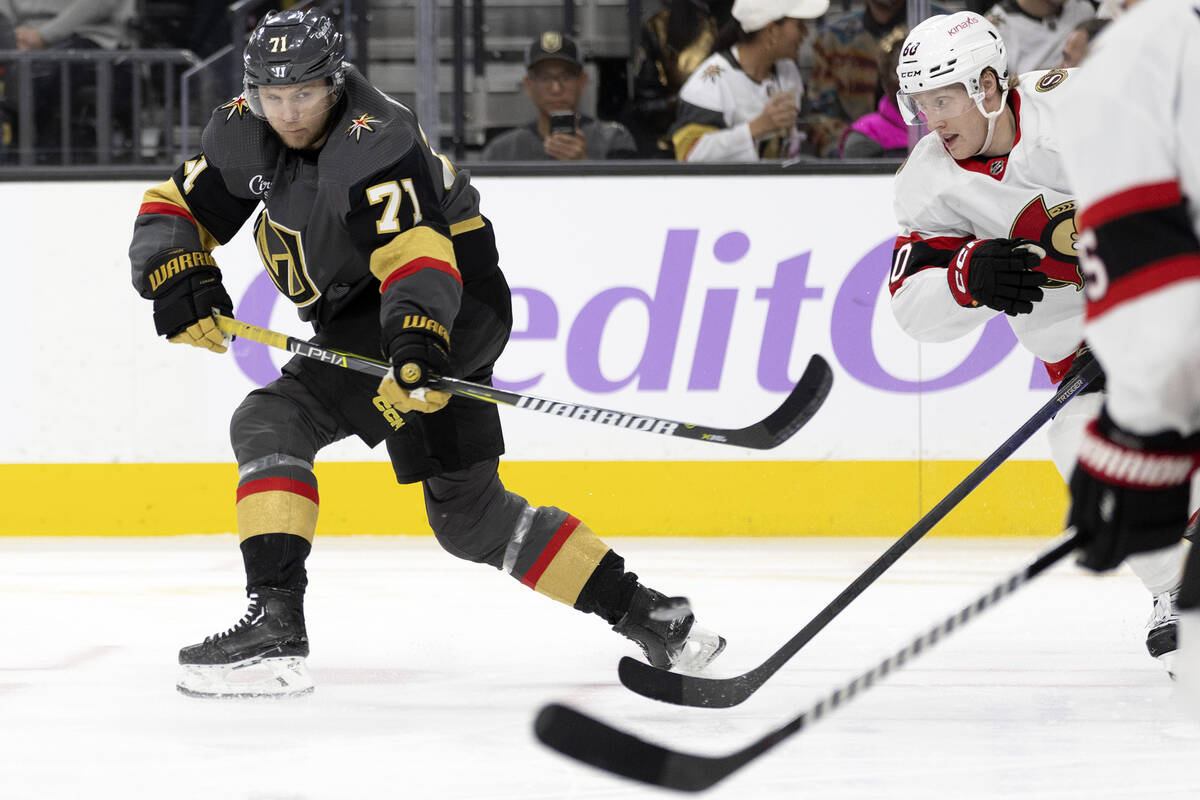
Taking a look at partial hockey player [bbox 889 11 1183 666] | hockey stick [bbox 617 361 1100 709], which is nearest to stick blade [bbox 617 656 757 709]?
hockey stick [bbox 617 361 1100 709]

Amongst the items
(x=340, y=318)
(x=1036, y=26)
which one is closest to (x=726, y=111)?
(x=1036, y=26)

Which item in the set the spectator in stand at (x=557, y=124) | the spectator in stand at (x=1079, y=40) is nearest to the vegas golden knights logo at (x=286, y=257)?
A: the spectator in stand at (x=557, y=124)

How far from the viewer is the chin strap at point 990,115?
240 centimetres

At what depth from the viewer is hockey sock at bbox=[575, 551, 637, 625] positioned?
2367 millimetres

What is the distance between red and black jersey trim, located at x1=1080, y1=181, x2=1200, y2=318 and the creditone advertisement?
289 centimetres

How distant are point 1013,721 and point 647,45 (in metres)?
2.68

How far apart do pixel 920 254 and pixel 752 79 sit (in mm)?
1912

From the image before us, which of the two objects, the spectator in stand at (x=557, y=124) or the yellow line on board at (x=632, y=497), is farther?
the spectator in stand at (x=557, y=124)

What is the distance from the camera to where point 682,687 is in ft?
6.77

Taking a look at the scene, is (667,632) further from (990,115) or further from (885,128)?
(885,128)

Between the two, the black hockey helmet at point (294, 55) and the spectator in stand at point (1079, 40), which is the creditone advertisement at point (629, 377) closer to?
the spectator in stand at point (1079, 40)

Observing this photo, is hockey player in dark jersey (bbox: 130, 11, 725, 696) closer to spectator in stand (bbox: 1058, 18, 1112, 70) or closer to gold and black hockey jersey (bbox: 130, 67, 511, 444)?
gold and black hockey jersey (bbox: 130, 67, 511, 444)

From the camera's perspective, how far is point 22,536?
405 cm

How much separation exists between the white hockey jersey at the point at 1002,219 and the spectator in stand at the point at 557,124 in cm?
176
